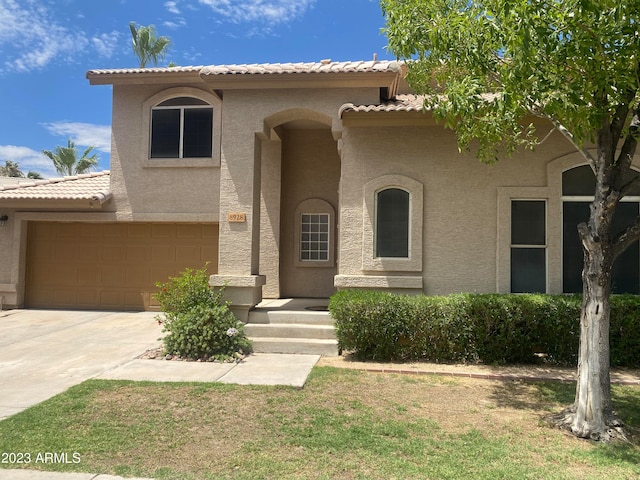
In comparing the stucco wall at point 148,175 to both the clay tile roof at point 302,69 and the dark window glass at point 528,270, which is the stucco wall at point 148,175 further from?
the dark window glass at point 528,270

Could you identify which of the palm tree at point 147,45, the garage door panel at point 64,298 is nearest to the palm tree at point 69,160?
the palm tree at point 147,45

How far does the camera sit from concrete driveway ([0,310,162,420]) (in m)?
6.54

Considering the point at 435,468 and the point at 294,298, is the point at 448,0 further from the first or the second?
the point at 294,298

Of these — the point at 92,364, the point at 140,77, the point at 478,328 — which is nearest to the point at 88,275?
the point at 140,77

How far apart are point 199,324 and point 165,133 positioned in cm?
662

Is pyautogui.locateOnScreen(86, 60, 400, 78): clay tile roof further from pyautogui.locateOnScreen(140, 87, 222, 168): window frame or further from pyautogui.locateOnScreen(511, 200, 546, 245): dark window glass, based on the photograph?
pyautogui.locateOnScreen(511, 200, 546, 245): dark window glass

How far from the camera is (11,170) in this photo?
4706 cm

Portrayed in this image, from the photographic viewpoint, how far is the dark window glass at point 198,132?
12703 millimetres

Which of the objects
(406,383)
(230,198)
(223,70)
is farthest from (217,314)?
(223,70)

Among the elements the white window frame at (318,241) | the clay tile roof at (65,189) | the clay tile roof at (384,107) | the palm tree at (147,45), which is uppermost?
the palm tree at (147,45)

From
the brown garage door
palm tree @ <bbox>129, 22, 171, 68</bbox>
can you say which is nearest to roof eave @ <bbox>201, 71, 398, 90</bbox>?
the brown garage door

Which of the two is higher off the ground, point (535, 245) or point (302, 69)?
point (302, 69)

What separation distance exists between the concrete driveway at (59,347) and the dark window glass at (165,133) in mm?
4241

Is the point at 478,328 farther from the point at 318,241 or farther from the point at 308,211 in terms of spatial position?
the point at 308,211
